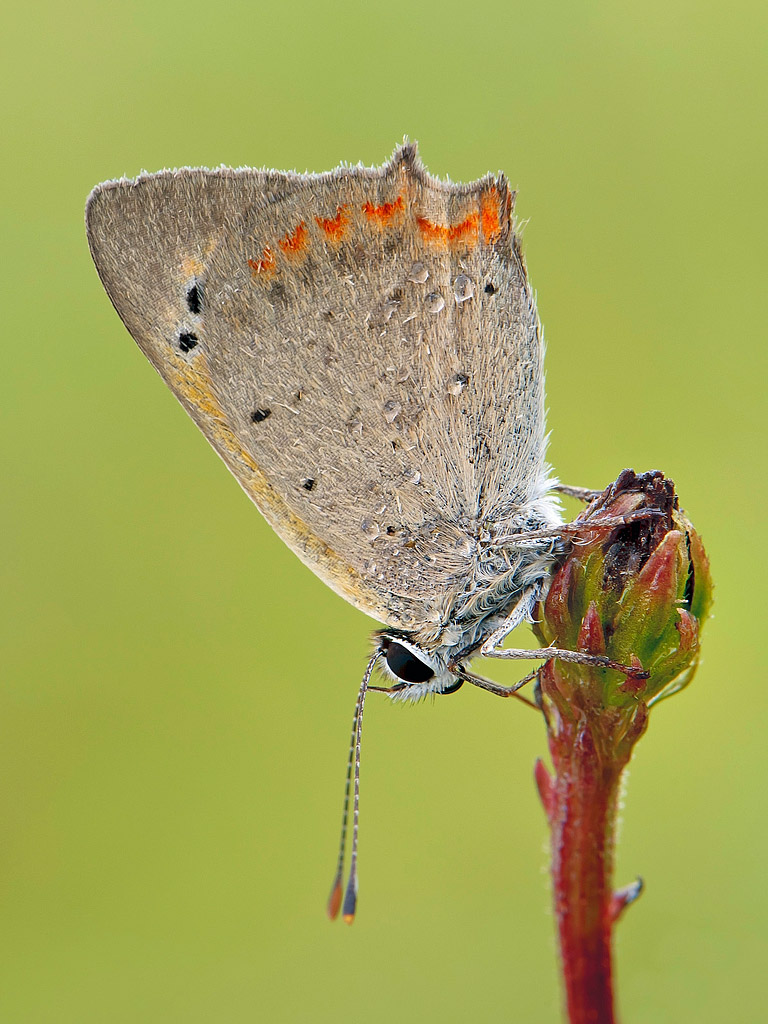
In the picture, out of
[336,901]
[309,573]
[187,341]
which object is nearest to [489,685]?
[336,901]

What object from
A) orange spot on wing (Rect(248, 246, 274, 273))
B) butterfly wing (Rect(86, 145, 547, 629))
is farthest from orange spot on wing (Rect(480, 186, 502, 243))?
orange spot on wing (Rect(248, 246, 274, 273))

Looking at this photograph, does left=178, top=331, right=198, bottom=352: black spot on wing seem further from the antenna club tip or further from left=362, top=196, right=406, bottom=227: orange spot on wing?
the antenna club tip

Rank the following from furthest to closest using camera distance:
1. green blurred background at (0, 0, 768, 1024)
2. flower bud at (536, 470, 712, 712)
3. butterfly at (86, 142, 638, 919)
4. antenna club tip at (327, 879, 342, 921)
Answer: green blurred background at (0, 0, 768, 1024) → butterfly at (86, 142, 638, 919) → antenna club tip at (327, 879, 342, 921) → flower bud at (536, 470, 712, 712)

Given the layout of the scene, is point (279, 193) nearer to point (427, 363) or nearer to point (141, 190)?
point (141, 190)

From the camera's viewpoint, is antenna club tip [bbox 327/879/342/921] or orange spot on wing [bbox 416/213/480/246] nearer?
antenna club tip [bbox 327/879/342/921]

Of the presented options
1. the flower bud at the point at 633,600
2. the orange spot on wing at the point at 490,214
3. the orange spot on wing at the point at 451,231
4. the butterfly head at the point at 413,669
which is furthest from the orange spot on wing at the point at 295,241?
the flower bud at the point at 633,600

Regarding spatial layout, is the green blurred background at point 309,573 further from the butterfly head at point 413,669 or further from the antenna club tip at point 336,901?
the antenna club tip at point 336,901

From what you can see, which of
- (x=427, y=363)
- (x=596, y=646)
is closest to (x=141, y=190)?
(x=427, y=363)
